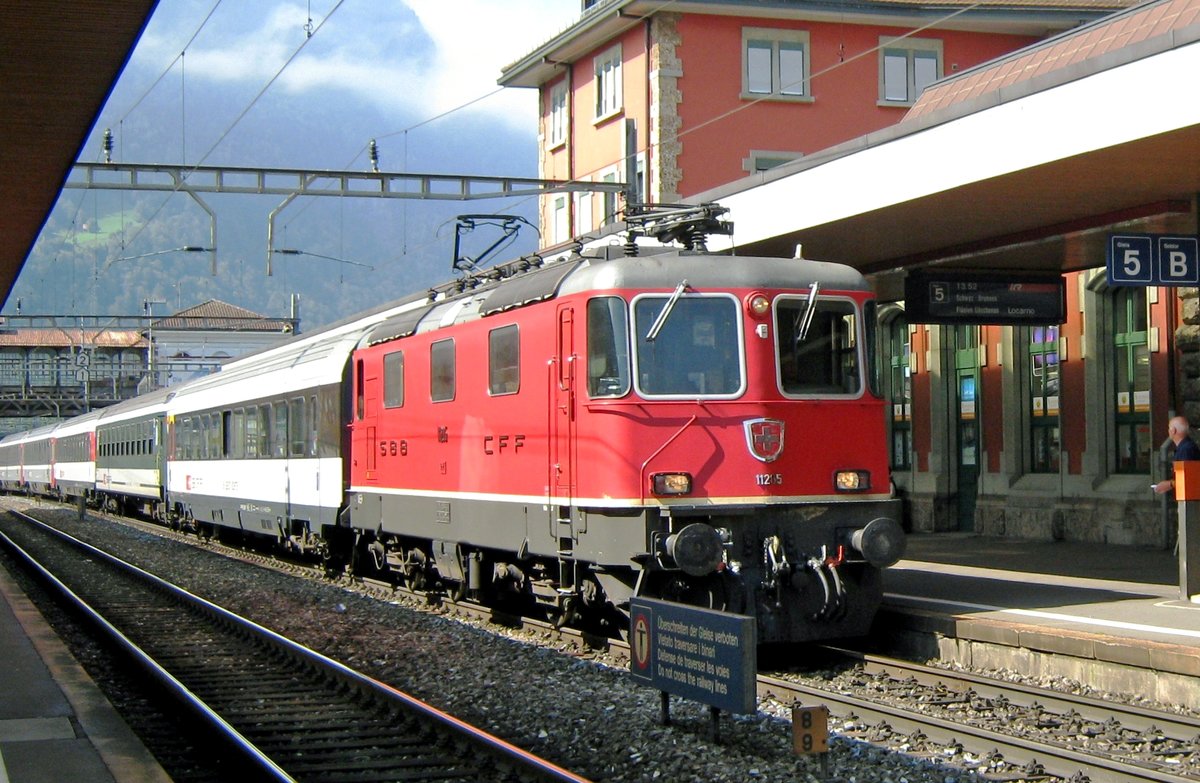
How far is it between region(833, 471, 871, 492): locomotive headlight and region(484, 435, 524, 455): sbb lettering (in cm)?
282

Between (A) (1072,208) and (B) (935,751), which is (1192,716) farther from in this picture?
(A) (1072,208)

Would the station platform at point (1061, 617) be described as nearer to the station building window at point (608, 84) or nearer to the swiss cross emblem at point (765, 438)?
the swiss cross emblem at point (765, 438)

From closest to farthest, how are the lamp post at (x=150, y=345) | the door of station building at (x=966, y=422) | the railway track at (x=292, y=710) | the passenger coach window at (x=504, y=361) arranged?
the railway track at (x=292, y=710) → the passenger coach window at (x=504, y=361) → the door of station building at (x=966, y=422) → the lamp post at (x=150, y=345)

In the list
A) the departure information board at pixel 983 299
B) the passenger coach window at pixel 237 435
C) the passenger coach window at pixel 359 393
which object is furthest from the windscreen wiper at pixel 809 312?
the passenger coach window at pixel 237 435

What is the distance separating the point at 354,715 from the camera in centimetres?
1003

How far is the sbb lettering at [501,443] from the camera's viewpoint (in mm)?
12633

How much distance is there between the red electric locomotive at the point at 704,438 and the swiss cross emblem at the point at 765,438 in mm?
16

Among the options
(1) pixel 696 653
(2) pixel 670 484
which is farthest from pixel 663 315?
(1) pixel 696 653

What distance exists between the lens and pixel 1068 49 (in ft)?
64.2

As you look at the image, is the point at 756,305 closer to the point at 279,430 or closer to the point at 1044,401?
the point at 1044,401

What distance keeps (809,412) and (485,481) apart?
3470 millimetres

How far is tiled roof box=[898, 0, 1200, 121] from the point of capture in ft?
55.8

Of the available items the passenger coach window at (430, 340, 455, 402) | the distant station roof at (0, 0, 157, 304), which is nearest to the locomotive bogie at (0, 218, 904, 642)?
the passenger coach window at (430, 340, 455, 402)

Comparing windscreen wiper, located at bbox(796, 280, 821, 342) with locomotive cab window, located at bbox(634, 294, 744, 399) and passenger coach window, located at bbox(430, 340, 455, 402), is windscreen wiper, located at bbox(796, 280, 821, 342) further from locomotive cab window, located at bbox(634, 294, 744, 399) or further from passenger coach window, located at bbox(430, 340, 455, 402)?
passenger coach window, located at bbox(430, 340, 455, 402)
